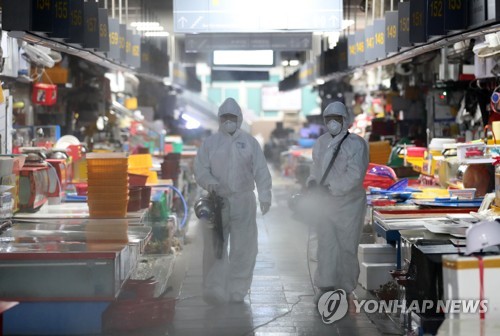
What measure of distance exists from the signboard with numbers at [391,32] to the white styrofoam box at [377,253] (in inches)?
110

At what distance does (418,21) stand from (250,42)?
822 cm

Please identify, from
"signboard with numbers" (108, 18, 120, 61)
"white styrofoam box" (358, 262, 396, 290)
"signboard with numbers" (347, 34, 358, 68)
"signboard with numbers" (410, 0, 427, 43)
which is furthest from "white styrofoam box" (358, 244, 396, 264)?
"signboard with numbers" (347, 34, 358, 68)

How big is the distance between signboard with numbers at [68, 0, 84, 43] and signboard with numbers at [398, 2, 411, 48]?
137 inches

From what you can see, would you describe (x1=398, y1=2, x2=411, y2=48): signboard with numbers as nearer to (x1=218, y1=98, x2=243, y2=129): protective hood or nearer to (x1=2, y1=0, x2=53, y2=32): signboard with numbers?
(x1=218, y1=98, x2=243, y2=129): protective hood

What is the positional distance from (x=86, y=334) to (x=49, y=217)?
7.53ft

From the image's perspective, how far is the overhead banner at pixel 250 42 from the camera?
1705 centimetres

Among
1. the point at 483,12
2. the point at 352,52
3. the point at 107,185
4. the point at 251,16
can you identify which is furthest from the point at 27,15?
the point at 352,52

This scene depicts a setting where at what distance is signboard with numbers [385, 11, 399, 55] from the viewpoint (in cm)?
1104

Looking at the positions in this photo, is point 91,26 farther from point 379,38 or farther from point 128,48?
point 379,38

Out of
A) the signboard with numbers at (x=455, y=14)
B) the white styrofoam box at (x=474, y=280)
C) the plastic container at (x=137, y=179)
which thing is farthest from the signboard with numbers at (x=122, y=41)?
the white styrofoam box at (x=474, y=280)

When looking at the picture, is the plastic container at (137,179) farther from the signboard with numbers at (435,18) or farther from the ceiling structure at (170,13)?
the signboard with numbers at (435,18)

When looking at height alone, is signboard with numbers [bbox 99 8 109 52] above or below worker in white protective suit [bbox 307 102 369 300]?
above

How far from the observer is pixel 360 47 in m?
13.6

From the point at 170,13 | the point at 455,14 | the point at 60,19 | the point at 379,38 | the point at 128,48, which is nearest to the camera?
the point at 60,19
